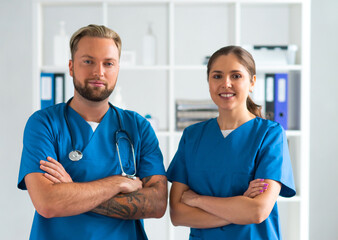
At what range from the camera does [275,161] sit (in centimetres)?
138

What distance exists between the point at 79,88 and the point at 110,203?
0.45 metres

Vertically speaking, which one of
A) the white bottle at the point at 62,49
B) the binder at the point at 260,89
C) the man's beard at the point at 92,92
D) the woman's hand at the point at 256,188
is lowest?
the woman's hand at the point at 256,188

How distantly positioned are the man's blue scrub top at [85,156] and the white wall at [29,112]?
6.49 ft

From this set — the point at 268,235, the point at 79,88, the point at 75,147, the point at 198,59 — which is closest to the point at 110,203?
the point at 75,147

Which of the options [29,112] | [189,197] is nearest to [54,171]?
[189,197]

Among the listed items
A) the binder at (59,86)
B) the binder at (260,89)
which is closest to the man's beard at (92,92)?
the binder at (59,86)

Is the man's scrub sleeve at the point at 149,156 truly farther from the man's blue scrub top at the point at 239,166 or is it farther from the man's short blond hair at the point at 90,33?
the man's short blond hair at the point at 90,33

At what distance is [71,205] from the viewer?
129 centimetres

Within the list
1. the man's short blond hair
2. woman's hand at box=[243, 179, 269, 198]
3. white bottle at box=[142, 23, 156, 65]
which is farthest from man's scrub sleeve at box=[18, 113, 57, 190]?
white bottle at box=[142, 23, 156, 65]

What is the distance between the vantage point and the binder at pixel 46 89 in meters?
2.45

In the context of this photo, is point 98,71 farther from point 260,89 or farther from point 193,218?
point 260,89

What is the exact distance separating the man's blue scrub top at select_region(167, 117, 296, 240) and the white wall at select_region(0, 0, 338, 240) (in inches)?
81.1

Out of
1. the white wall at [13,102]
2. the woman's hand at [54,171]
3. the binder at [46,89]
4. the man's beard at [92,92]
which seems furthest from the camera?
the white wall at [13,102]

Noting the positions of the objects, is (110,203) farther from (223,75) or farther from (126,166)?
(223,75)
